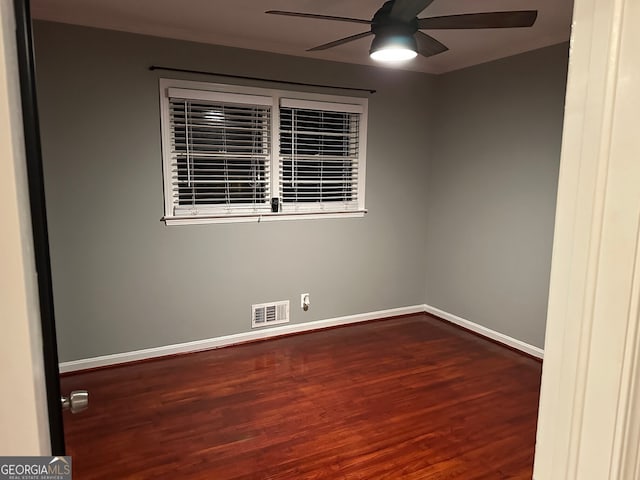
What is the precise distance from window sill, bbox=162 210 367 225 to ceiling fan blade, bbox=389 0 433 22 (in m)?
2.01

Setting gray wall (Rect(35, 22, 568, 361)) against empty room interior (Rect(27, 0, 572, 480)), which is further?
gray wall (Rect(35, 22, 568, 361))

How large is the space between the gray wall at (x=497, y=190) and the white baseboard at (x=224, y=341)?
64 cm

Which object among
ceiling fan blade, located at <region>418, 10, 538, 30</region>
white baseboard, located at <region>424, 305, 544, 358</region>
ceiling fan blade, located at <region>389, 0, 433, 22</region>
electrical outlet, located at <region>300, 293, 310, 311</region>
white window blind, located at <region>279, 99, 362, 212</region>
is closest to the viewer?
ceiling fan blade, located at <region>389, 0, 433, 22</region>

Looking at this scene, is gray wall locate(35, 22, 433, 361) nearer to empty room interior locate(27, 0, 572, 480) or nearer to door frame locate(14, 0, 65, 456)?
empty room interior locate(27, 0, 572, 480)

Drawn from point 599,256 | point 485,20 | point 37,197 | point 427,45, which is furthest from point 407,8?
point 37,197

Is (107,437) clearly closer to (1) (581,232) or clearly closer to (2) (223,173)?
(2) (223,173)

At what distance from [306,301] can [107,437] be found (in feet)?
6.63

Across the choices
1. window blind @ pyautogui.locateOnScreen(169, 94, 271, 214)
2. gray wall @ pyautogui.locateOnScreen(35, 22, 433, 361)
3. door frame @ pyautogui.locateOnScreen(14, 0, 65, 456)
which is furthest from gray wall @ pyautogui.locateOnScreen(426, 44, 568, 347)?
door frame @ pyautogui.locateOnScreen(14, 0, 65, 456)

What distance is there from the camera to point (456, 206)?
4.38 m

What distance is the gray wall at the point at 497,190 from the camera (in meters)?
3.54

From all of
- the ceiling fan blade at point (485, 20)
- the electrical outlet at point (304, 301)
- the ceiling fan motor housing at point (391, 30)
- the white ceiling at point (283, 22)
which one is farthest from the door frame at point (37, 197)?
the electrical outlet at point (304, 301)

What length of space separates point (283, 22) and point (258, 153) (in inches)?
42.3

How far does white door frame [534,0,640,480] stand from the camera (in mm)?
604

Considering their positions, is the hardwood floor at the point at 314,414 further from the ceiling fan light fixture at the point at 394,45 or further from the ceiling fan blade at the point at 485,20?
the ceiling fan blade at the point at 485,20
